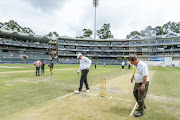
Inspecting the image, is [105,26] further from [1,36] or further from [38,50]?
[1,36]

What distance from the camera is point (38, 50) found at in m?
73.6

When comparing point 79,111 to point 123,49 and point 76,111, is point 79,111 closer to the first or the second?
point 76,111

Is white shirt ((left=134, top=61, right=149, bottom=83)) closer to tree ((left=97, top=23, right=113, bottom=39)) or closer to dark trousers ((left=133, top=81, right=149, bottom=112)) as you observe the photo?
dark trousers ((left=133, top=81, right=149, bottom=112))

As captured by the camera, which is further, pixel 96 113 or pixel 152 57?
pixel 152 57

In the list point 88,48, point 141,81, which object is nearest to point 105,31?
point 88,48

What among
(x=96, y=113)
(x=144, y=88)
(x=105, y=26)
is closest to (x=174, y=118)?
(x=144, y=88)

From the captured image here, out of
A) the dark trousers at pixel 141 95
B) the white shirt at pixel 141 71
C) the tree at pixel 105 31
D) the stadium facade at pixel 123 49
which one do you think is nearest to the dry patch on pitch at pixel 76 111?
the dark trousers at pixel 141 95

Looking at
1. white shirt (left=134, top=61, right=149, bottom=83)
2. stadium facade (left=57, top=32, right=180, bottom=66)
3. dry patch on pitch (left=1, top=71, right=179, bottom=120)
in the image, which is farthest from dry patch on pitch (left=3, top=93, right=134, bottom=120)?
stadium facade (left=57, top=32, right=180, bottom=66)

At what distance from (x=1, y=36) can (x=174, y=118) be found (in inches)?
3055

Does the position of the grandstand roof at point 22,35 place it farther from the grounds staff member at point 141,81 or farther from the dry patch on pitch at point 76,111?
the grounds staff member at point 141,81

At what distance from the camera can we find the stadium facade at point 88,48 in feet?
201

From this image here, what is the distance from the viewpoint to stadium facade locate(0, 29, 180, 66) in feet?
201

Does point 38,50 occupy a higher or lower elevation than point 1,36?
lower

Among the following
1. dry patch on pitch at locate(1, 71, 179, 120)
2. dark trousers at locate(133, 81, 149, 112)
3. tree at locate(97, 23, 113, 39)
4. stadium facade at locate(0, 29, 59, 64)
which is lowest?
dry patch on pitch at locate(1, 71, 179, 120)
